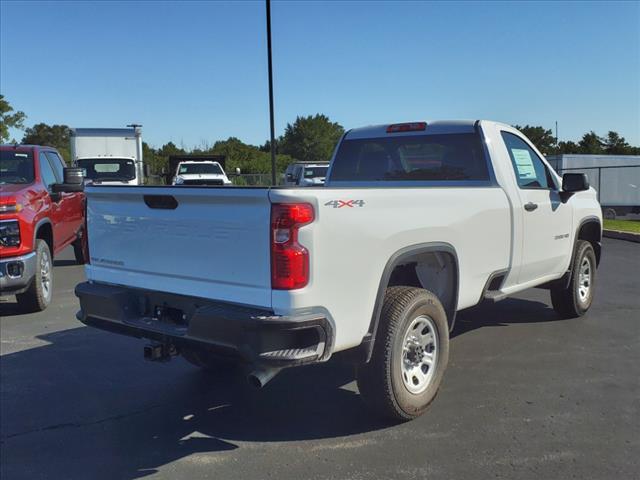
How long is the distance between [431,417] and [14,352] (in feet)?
13.1

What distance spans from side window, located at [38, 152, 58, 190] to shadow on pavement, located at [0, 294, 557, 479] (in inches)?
123

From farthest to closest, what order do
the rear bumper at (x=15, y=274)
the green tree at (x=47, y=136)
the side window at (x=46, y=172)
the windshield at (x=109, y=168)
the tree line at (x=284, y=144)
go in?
the green tree at (x=47, y=136) → the tree line at (x=284, y=144) → the windshield at (x=109, y=168) → the side window at (x=46, y=172) → the rear bumper at (x=15, y=274)

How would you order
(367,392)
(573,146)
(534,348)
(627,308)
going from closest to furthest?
(367,392)
(534,348)
(627,308)
(573,146)

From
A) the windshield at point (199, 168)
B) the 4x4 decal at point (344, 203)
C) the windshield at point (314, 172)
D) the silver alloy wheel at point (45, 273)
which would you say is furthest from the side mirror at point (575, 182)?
the windshield at point (199, 168)

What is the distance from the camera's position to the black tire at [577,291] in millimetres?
6574

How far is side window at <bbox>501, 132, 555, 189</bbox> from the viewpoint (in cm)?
555

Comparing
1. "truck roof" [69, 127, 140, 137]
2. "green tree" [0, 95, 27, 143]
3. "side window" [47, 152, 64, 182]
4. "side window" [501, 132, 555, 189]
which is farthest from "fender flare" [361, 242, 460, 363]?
"green tree" [0, 95, 27, 143]

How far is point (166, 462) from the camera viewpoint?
3.64m

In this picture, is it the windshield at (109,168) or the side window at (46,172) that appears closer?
the side window at (46,172)

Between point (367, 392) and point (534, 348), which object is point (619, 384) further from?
point (367, 392)

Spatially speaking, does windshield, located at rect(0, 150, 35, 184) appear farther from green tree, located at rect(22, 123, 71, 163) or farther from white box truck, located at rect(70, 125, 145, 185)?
green tree, located at rect(22, 123, 71, 163)

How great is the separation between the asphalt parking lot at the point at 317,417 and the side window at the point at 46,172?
8.83 feet

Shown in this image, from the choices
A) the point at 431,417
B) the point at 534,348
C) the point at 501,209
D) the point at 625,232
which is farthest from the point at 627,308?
the point at 625,232

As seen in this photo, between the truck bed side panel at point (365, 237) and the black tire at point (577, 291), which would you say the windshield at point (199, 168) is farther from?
the truck bed side panel at point (365, 237)
